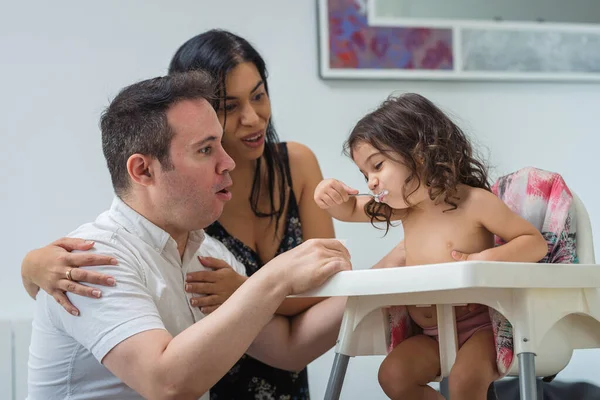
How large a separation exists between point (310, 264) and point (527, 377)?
12.6 inches

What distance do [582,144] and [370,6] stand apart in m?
0.91

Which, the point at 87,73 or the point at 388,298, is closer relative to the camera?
the point at 388,298

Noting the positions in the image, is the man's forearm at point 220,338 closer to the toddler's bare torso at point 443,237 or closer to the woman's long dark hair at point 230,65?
the toddler's bare torso at point 443,237

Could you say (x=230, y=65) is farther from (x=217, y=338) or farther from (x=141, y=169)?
(x=217, y=338)

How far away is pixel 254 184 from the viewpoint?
5.94 ft

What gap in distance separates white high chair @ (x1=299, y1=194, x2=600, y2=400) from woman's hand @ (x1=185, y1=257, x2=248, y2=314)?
0.28 metres

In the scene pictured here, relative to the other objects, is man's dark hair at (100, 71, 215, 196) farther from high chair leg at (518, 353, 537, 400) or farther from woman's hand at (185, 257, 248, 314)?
high chair leg at (518, 353, 537, 400)

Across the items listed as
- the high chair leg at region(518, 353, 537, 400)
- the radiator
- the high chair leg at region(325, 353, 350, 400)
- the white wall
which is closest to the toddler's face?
the high chair leg at region(325, 353, 350, 400)

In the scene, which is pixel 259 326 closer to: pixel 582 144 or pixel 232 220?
pixel 232 220

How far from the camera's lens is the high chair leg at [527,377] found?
97 cm

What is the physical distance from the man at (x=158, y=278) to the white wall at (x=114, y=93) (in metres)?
1.04

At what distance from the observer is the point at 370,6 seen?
8.30 ft

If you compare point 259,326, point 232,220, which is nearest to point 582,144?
point 232,220

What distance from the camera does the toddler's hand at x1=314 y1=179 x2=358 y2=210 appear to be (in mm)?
1416
